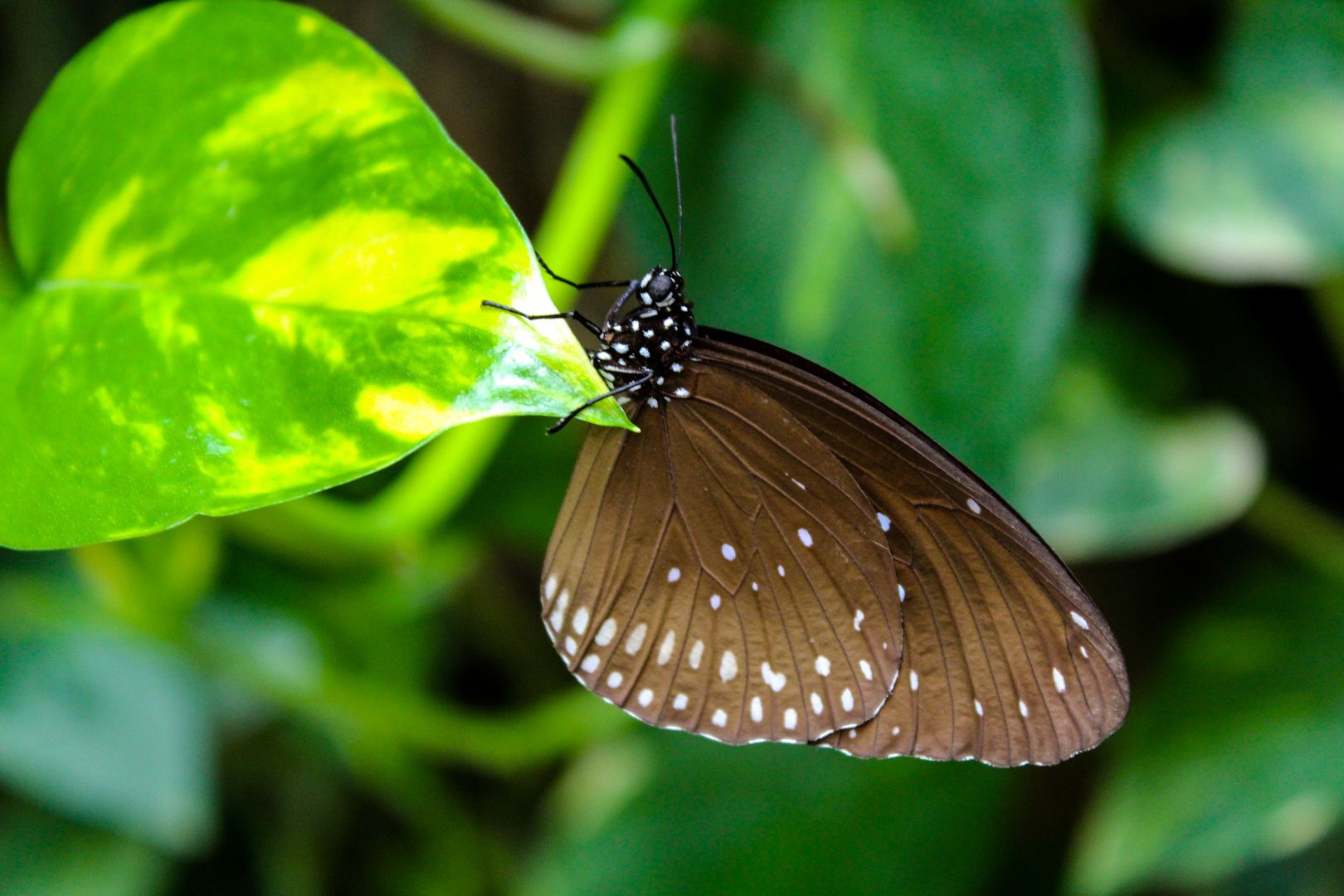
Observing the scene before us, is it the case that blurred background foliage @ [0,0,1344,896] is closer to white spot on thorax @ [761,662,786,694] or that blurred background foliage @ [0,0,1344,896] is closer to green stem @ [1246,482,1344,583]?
green stem @ [1246,482,1344,583]

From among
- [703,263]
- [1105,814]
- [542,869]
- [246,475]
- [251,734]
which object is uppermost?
[246,475]

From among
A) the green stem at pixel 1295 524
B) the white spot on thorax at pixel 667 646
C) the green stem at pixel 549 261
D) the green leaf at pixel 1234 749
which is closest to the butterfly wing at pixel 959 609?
the white spot on thorax at pixel 667 646

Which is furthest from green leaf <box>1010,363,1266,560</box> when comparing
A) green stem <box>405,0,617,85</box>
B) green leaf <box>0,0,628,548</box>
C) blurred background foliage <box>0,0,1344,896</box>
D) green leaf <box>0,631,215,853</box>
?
green leaf <box>0,631,215,853</box>

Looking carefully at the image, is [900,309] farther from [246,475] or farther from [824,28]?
[246,475]

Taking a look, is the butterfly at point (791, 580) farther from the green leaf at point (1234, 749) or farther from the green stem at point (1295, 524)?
the green stem at point (1295, 524)

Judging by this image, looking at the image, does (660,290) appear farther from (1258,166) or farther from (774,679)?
(1258,166)

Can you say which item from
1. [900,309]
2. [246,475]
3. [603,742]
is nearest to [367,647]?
[603,742]
